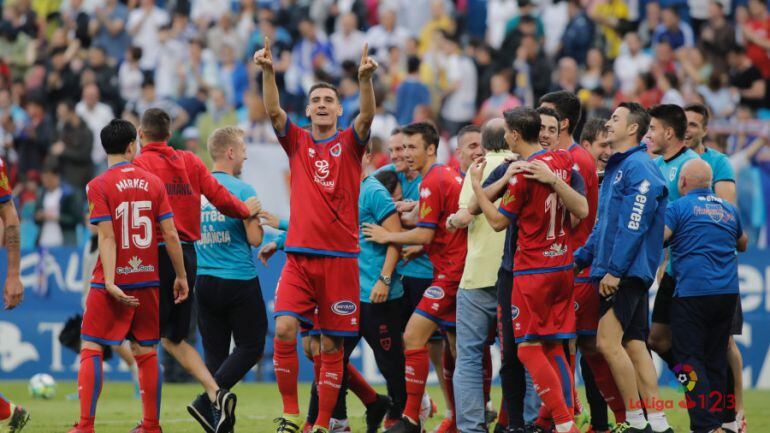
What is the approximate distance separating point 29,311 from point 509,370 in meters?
9.85

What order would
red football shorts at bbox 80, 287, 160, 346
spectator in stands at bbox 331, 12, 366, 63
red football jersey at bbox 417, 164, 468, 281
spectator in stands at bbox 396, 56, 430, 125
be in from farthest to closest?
spectator in stands at bbox 331, 12, 366, 63
spectator in stands at bbox 396, 56, 430, 125
red football jersey at bbox 417, 164, 468, 281
red football shorts at bbox 80, 287, 160, 346

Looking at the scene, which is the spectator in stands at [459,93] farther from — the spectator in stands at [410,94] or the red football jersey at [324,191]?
the red football jersey at [324,191]

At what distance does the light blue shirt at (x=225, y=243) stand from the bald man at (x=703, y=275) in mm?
3687

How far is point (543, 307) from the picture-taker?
8797 millimetres

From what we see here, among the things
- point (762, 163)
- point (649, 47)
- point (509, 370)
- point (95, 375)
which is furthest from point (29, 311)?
point (649, 47)

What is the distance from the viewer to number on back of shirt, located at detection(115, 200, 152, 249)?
9367 millimetres

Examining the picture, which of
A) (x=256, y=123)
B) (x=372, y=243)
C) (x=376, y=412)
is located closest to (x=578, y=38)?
(x=256, y=123)

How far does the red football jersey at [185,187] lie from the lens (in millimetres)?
10125

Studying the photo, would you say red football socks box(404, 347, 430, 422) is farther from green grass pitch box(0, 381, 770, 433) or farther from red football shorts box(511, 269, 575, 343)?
red football shorts box(511, 269, 575, 343)

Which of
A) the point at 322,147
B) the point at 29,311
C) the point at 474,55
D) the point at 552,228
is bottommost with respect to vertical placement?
the point at 29,311

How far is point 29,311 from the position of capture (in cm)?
1697

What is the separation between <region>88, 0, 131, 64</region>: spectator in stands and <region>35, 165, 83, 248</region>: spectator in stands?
18.8ft

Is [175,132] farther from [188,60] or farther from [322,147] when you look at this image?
[322,147]

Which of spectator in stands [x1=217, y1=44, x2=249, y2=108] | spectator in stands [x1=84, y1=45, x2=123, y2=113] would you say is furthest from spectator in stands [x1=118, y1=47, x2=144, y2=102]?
spectator in stands [x1=217, y1=44, x2=249, y2=108]
